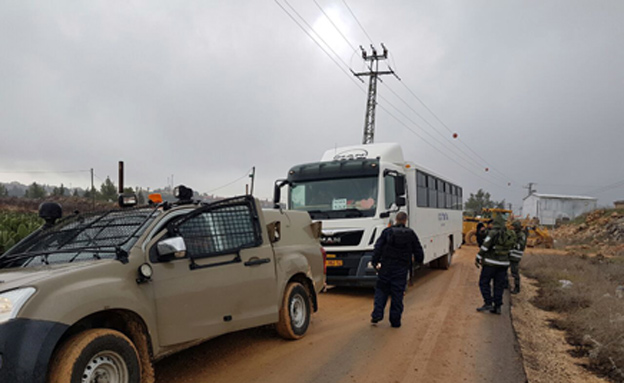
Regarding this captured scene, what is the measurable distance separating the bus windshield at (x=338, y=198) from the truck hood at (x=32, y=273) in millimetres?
5845

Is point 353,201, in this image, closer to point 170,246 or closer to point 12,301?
point 170,246

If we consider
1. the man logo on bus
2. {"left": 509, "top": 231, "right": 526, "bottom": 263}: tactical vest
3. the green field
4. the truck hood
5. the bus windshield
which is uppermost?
the man logo on bus

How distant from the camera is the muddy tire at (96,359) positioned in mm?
2895

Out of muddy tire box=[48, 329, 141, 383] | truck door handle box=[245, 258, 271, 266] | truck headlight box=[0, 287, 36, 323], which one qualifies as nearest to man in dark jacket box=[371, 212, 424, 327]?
truck door handle box=[245, 258, 271, 266]

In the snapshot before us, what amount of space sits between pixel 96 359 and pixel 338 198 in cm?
634

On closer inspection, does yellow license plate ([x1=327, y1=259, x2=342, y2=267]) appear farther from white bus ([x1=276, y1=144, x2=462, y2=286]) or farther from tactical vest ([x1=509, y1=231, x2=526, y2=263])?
tactical vest ([x1=509, y1=231, x2=526, y2=263])

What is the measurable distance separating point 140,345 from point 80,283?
2.62 ft

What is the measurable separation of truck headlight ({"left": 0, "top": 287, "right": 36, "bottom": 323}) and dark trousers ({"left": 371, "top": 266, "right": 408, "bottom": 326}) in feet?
15.7

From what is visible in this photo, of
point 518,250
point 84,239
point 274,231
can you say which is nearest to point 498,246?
point 518,250

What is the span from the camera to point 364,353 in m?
5.14

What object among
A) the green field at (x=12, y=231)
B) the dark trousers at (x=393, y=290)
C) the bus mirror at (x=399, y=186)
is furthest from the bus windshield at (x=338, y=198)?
the green field at (x=12, y=231)

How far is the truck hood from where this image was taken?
9.86 ft

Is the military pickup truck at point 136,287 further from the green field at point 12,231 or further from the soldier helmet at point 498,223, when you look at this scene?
the green field at point 12,231

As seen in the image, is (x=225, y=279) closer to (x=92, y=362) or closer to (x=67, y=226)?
(x=92, y=362)
